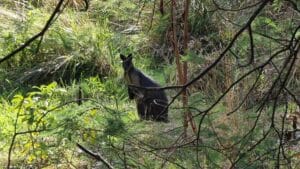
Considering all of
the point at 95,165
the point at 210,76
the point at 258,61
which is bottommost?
→ the point at 95,165

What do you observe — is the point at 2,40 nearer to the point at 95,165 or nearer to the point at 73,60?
the point at 73,60

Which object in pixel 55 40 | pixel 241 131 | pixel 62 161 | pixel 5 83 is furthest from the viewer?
pixel 55 40

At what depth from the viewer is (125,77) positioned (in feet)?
19.7

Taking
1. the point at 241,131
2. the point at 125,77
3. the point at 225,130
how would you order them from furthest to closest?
the point at 125,77 < the point at 241,131 < the point at 225,130

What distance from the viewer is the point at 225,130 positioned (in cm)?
303

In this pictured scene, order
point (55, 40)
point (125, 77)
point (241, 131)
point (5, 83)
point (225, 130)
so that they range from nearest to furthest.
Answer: point (225, 130) < point (241, 131) < point (125, 77) < point (5, 83) < point (55, 40)

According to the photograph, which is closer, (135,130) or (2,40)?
(135,130)

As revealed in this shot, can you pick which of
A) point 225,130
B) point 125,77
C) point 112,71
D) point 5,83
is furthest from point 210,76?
point 225,130

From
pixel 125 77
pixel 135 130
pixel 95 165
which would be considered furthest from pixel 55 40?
pixel 135 130

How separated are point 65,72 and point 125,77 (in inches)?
41.4

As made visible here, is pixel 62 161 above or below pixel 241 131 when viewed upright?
below

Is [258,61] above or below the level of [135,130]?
above

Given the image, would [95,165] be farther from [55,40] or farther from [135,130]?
[55,40]

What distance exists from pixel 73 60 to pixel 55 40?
383 millimetres
